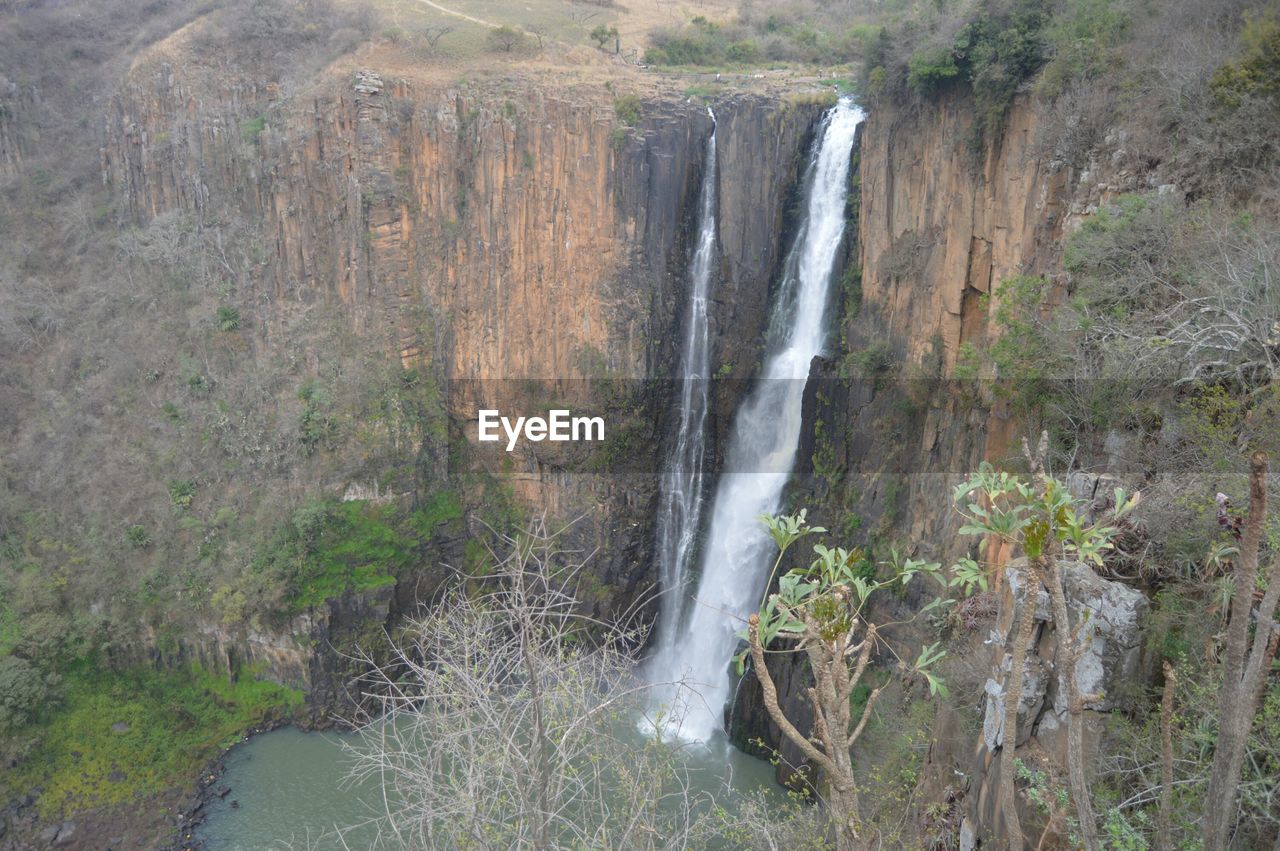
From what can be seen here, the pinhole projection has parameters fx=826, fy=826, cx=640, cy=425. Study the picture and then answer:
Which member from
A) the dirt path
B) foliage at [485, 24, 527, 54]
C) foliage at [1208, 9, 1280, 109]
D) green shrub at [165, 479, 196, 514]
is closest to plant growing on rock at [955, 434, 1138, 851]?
foliage at [1208, 9, 1280, 109]

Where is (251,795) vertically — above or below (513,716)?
below

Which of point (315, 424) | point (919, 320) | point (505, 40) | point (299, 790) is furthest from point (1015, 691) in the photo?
point (505, 40)

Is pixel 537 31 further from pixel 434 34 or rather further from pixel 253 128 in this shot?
pixel 253 128

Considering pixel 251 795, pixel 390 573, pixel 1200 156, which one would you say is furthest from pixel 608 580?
pixel 1200 156

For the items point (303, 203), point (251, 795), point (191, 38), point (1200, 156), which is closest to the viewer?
point (1200, 156)

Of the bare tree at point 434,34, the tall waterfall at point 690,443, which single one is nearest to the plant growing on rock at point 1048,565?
the tall waterfall at point 690,443

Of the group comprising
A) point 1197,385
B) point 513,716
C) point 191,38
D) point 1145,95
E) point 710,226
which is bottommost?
point 513,716

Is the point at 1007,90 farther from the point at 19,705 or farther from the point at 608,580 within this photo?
the point at 19,705
